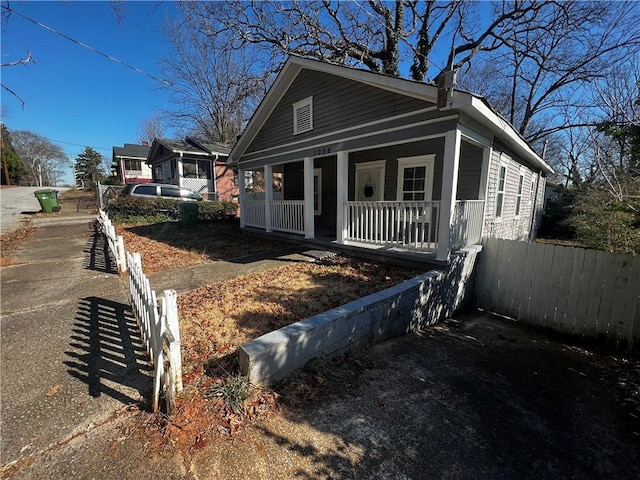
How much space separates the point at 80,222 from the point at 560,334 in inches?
672

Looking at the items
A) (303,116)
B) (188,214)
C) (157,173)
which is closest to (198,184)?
(157,173)

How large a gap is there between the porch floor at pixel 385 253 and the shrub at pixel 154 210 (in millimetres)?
7270

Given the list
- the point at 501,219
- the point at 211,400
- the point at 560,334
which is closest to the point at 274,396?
the point at 211,400

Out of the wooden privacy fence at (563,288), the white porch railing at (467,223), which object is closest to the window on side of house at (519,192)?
the white porch railing at (467,223)

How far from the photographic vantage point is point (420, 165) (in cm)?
816

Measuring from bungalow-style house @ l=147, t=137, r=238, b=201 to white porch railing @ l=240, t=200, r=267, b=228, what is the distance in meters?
10.7

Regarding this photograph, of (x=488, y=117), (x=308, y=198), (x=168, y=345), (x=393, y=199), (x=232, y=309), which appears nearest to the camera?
(x=168, y=345)

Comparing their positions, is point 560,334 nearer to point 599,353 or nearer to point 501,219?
point 599,353

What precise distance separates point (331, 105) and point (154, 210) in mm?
10157

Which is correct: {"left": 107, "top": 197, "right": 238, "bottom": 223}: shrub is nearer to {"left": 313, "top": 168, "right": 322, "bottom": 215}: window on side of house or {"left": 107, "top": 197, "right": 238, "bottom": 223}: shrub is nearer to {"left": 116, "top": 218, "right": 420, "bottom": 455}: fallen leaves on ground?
{"left": 116, "top": 218, "right": 420, "bottom": 455}: fallen leaves on ground

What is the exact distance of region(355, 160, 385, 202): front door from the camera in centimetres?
908

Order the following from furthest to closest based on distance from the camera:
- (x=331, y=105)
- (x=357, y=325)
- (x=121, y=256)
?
1. (x=331, y=105)
2. (x=121, y=256)
3. (x=357, y=325)

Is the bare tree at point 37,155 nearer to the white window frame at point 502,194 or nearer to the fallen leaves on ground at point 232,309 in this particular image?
the fallen leaves on ground at point 232,309

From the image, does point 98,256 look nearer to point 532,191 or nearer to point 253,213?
point 253,213
